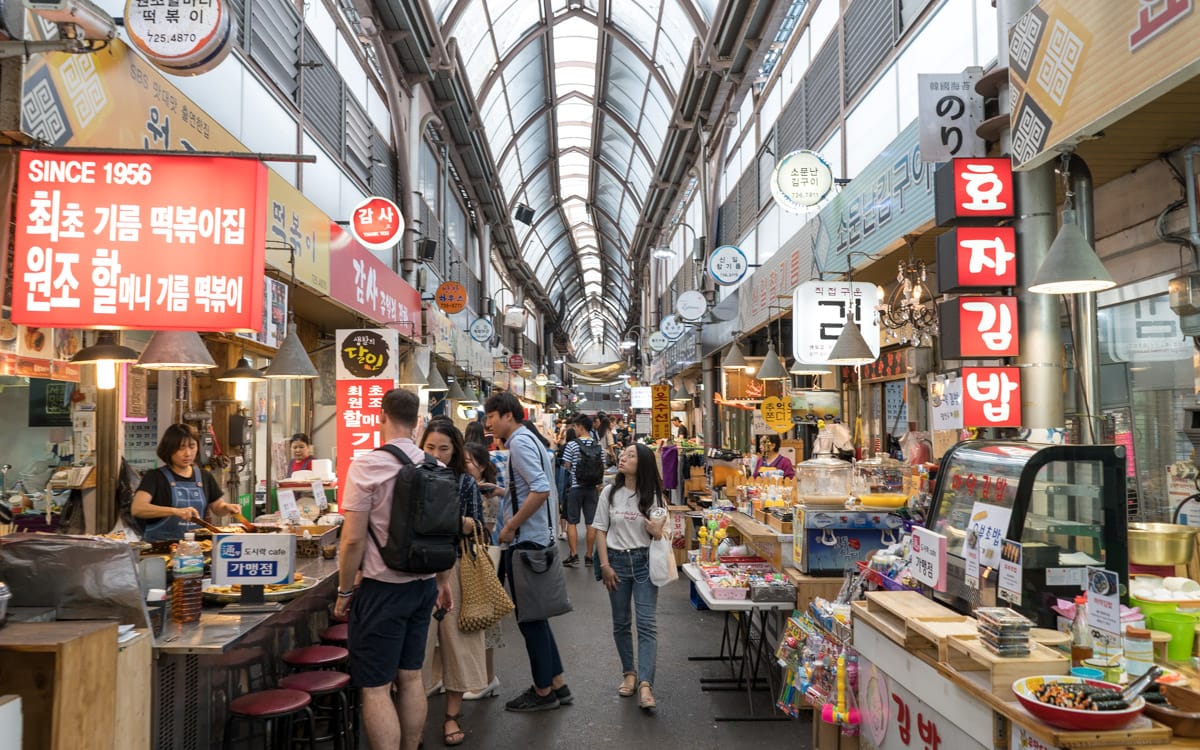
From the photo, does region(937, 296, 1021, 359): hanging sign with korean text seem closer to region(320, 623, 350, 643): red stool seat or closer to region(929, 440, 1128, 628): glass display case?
region(929, 440, 1128, 628): glass display case

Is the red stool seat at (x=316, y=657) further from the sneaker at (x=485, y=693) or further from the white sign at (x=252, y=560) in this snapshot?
the sneaker at (x=485, y=693)

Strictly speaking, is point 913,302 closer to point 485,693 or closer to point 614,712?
point 614,712

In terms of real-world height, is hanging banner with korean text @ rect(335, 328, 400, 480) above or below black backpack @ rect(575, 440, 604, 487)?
above

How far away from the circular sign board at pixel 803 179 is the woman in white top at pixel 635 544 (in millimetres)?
4233

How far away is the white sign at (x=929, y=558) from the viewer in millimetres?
3518

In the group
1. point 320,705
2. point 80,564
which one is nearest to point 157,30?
point 80,564

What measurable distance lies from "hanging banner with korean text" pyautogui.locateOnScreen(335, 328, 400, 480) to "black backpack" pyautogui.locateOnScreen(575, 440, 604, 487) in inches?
86.7

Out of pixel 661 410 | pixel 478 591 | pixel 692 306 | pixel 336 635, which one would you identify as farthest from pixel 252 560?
pixel 692 306

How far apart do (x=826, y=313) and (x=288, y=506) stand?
5158mm

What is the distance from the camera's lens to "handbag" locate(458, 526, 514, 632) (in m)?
5.05

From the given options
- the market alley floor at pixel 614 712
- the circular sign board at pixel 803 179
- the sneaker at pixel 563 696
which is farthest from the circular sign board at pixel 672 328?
the sneaker at pixel 563 696

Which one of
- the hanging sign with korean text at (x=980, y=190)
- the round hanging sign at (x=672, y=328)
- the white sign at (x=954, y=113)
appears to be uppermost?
the round hanging sign at (x=672, y=328)

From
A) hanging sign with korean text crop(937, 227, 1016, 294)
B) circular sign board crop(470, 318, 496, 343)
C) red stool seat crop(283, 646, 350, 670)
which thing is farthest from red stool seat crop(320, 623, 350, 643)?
circular sign board crop(470, 318, 496, 343)

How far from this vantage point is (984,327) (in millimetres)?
5199
